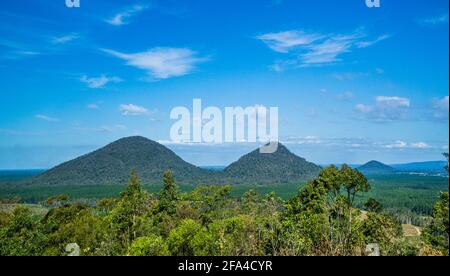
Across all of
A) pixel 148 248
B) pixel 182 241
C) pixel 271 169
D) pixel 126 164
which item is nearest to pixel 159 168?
pixel 126 164

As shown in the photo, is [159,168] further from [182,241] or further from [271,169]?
[182,241]

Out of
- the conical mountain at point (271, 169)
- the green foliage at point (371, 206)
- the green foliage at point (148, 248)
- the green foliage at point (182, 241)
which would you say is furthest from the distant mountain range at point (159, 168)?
the green foliage at point (148, 248)

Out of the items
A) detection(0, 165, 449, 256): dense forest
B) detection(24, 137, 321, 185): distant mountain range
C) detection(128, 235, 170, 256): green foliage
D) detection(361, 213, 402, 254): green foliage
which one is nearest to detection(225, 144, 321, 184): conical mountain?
detection(24, 137, 321, 185): distant mountain range

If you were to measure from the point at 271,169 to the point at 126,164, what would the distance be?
3960 centimetres

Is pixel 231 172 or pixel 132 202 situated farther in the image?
pixel 231 172

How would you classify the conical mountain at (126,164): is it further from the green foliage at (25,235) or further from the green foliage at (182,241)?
the green foliage at (182,241)

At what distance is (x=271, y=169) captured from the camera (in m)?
111

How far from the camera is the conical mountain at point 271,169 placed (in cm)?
10456

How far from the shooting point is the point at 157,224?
19.3 metres

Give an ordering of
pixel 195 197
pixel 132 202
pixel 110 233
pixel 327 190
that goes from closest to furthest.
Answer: pixel 327 190 < pixel 110 233 < pixel 132 202 < pixel 195 197
